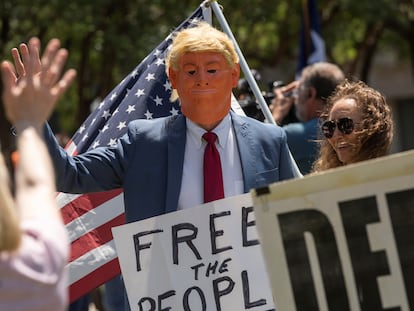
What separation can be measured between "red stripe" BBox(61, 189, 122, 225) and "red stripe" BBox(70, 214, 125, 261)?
12 cm

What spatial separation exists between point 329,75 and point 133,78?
4.87 ft

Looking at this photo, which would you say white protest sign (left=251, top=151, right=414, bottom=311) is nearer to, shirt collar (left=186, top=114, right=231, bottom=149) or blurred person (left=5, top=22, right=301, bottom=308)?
blurred person (left=5, top=22, right=301, bottom=308)

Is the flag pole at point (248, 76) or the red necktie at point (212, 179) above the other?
the flag pole at point (248, 76)

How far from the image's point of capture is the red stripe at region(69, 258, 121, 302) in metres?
6.05

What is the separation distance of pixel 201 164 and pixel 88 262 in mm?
1449

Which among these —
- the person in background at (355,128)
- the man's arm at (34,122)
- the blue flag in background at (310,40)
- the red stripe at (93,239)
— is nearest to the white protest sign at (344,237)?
the man's arm at (34,122)

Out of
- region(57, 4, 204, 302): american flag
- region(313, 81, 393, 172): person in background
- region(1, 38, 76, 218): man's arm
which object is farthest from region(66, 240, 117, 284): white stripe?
region(1, 38, 76, 218): man's arm

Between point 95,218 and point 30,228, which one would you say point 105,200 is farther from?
point 30,228

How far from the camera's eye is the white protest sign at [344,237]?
3615 mm

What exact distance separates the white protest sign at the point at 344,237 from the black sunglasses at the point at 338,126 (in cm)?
109

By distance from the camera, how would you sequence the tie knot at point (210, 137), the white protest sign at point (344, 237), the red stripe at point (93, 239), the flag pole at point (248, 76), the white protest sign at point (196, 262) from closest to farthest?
the white protest sign at point (344, 237)
the white protest sign at point (196, 262)
the tie knot at point (210, 137)
the flag pole at point (248, 76)
the red stripe at point (93, 239)

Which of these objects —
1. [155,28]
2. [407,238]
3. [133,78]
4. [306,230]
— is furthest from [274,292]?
[155,28]

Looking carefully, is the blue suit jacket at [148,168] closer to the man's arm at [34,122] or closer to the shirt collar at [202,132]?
the shirt collar at [202,132]

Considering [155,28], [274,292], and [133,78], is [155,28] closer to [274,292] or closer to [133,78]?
[133,78]
